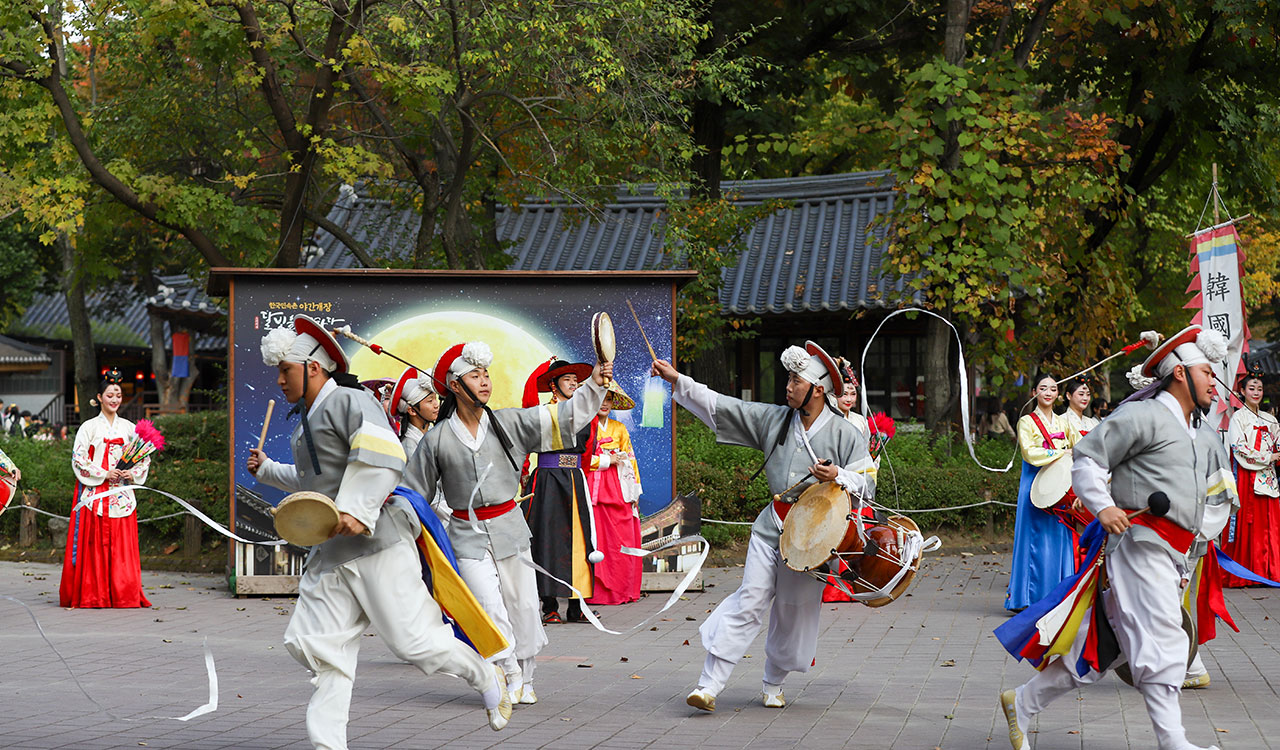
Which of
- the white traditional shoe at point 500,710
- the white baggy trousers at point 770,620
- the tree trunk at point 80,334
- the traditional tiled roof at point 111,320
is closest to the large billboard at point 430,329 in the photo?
the white baggy trousers at point 770,620

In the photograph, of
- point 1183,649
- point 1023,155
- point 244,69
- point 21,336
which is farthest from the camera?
point 21,336

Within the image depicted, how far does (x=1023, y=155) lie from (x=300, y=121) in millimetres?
7601

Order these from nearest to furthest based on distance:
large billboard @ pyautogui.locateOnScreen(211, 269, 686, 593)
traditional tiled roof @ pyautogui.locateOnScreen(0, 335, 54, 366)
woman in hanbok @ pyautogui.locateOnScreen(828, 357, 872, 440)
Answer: woman in hanbok @ pyautogui.locateOnScreen(828, 357, 872, 440) → large billboard @ pyautogui.locateOnScreen(211, 269, 686, 593) → traditional tiled roof @ pyautogui.locateOnScreen(0, 335, 54, 366)

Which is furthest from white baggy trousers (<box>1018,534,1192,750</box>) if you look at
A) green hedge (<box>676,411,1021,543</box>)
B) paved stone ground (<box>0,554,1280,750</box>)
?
green hedge (<box>676,411,1021,543</box>)

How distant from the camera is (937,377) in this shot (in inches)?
589

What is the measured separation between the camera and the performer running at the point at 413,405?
830 cm

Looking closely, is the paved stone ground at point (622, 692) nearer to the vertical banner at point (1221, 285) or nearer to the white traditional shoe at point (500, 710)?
the white traditional shoe at point (500, 710)

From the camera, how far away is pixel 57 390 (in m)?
26.9

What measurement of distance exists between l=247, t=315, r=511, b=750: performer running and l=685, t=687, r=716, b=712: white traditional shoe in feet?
4.45

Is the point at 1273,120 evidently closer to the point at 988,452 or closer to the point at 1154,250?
the point at 988,452

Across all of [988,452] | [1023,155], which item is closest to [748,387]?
[988,452]

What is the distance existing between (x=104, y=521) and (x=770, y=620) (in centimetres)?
684

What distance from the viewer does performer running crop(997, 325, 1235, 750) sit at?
17.7ft

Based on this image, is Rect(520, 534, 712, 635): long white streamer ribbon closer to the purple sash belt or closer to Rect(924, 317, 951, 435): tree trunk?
the purple sash belt
